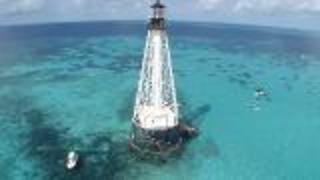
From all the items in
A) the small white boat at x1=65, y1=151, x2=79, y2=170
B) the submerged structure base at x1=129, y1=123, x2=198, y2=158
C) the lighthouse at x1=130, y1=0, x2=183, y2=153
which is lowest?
the small white boat at x1=65, y1=151, x2=79, y2=170

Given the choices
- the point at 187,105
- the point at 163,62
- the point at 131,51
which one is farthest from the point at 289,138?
the point at 131,51

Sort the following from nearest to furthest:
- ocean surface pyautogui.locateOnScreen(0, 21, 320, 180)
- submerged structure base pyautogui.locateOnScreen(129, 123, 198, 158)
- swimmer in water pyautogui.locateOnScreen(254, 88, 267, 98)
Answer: ocean surface pyautogui.locateOnScreen(0, 21, 320, 180), submerged structure base pyautogui.locateOnScreen(129, 123, 198, 158), swimmer in water pyautogui.locateOnScreen(254, 88, 267, 98)

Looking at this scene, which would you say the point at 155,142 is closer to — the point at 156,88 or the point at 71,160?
the point at 156,88

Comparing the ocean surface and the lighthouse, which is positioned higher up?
the lighthouse

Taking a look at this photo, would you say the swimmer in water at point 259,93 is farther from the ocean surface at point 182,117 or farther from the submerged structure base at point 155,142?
the submerged structure base at point 155,142

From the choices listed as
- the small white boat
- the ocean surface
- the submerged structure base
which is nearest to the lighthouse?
the submerged structure base

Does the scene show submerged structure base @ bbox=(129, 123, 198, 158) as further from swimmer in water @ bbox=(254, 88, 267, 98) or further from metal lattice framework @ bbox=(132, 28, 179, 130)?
swimmer in water @ bbox=(254, 88, 267, 98)

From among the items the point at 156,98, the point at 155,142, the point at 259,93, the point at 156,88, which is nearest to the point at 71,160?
the point at 155,142

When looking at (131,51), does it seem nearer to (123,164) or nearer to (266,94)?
(266,94)
